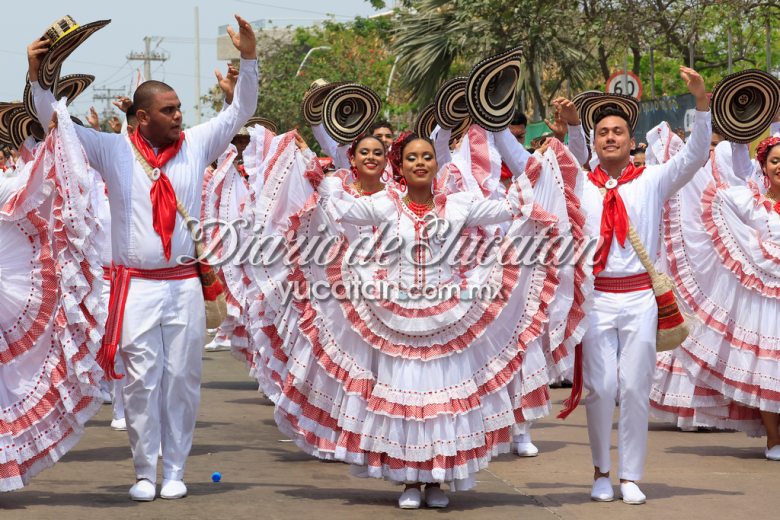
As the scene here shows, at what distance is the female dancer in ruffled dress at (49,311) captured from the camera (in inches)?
208

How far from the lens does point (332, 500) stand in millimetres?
5668

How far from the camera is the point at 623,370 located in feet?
18.5

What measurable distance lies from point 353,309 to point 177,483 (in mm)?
1382

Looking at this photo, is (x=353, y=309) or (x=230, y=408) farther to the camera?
(x=230, y=408)

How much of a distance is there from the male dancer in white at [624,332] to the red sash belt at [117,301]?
2388 millimetres

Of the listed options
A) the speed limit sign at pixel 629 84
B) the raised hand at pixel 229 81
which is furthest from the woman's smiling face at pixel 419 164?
the speed limit sign at pixel 629 84

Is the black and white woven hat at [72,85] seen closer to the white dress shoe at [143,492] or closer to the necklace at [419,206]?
the necklace at [419,206]

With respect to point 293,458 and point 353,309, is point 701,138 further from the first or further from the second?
point 293,458

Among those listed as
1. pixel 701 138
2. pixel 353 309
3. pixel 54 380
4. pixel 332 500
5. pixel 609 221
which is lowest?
pixel 332 500

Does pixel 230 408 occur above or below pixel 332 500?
below

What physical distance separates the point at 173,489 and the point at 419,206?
2109 millimetres

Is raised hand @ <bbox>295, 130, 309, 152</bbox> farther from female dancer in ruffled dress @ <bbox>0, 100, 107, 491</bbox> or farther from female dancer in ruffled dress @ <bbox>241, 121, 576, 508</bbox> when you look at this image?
female dancer in ruffled dress @ <bbox>0, 100, 107, 491</bbox>

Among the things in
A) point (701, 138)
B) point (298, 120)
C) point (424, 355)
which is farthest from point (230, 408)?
point (298, 120)

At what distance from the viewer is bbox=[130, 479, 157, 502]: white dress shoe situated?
5.43 m
